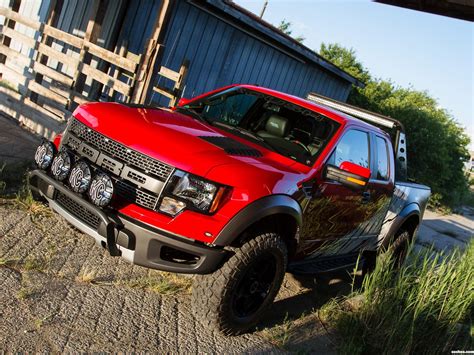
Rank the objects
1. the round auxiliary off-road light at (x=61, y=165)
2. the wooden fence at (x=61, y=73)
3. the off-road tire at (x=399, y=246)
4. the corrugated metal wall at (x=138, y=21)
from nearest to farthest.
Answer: the round auxiliary off-road light at (x=61, y=165), the off-road tire at (x=399, y=246), the wooden fence at (x=61, y=73), the corrugated metal wall at (x=138, y=21)

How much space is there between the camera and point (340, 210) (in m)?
4.30

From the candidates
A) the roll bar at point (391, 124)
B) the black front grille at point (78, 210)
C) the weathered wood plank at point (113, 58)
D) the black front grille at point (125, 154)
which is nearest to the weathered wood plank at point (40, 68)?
the weathered wood plank at point (113, 58)

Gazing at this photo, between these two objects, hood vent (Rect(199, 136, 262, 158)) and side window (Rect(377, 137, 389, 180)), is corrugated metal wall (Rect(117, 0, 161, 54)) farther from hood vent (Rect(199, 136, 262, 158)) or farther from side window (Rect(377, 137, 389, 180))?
hood vent (Rect(199, 136, 262, 158))

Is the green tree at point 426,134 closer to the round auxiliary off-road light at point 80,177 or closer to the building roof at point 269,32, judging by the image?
the building roof at point 269,32

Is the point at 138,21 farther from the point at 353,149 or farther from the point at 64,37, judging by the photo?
the point at 353,149

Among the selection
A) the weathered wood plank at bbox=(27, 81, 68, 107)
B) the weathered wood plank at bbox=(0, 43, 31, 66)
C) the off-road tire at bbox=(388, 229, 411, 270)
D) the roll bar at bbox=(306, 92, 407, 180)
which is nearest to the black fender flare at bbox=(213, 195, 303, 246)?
the off-road tire at bbox=(388, 229, 411, 270)

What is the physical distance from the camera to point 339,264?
15.3 ft

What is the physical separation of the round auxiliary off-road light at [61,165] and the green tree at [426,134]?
49.4 feet

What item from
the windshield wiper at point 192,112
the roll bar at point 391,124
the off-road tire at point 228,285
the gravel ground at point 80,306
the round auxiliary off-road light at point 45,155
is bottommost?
the gravel ground at point 80,306

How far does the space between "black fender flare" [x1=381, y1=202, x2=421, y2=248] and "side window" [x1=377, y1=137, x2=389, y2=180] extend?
66 centimetres

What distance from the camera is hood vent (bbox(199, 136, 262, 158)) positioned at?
11.3ft

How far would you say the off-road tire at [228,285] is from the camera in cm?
323

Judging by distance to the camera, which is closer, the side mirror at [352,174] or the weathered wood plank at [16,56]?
the side mirror at [352,174]

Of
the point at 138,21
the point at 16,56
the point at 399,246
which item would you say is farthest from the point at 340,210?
the point at 16,56
